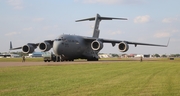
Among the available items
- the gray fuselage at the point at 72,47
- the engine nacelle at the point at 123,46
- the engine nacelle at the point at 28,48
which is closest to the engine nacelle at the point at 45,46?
the engine nacelle at the point at 28,48

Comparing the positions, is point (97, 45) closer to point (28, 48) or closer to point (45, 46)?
point (45, 46)

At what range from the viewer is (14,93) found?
8.42 m

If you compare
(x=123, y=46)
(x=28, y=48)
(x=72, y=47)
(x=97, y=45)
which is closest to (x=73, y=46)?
(x=72, y=47)

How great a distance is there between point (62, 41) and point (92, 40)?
6.98 metres

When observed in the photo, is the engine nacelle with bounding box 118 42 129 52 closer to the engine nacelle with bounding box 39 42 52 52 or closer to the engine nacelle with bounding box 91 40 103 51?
the engine nacelle with bounding box 91 40 103 51

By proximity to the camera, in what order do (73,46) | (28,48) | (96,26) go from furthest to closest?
(96,26) < (28,48) < (73,46)

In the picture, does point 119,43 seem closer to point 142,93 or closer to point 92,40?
point 92,40

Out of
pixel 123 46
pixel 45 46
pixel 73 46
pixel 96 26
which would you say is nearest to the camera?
pixel 73 46

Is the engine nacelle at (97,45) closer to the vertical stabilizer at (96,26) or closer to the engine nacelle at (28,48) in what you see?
the vertical stabilizer at (96,26)

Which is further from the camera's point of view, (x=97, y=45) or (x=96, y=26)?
(x=96, y=26)

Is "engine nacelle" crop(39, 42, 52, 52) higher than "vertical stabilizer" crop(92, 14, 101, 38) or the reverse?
the reverse

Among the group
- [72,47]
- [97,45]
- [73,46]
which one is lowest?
[72,47]

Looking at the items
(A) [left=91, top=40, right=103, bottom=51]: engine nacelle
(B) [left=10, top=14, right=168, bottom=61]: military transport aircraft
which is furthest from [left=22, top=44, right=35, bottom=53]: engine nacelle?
(A) [left=91, top=40, right=103, bottom=51]: engine nacelle

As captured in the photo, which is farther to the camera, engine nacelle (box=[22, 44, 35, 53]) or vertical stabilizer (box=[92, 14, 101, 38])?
vertical stabilizer (box=[92, 14, 101, 38])
